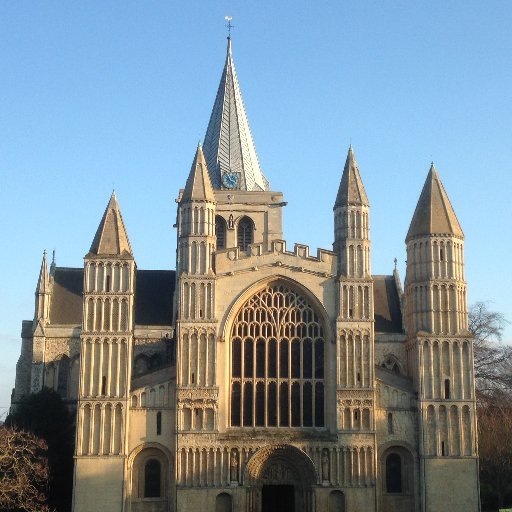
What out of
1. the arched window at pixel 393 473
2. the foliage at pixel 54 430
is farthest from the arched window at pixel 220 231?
the arched window at pixel 393 473

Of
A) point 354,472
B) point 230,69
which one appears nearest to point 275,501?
point 354,472

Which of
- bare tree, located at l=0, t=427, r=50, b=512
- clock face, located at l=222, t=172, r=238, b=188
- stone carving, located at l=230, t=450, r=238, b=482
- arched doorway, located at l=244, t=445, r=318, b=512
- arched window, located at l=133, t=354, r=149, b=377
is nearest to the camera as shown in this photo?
bare tree, located at l=0, t=427, r=50, b=512

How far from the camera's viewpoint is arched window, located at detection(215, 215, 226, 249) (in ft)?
197

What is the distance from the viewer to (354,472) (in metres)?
47.8

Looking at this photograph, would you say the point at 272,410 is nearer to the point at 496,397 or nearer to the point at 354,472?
the point at 354,472

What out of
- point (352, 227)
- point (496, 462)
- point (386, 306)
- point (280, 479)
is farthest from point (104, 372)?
→ point (496, 462)

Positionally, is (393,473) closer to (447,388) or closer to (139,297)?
(447,388)

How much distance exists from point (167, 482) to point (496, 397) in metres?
28.4

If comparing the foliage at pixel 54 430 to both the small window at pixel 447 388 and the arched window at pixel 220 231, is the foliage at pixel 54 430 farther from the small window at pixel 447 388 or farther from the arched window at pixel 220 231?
the small window at pixel 447 388

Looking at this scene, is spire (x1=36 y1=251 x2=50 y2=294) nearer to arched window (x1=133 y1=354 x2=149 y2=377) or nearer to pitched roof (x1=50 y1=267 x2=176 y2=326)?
pitched roof (x1=50 y1=267 x2=176 y2=326)

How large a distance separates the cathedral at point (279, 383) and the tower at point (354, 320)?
Answer: 70mm

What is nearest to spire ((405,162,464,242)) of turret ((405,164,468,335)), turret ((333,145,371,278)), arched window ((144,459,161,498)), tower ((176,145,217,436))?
turret ((405,164,468,335))

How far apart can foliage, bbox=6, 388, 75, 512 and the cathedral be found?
4363mm

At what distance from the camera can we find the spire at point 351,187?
51094 mm
